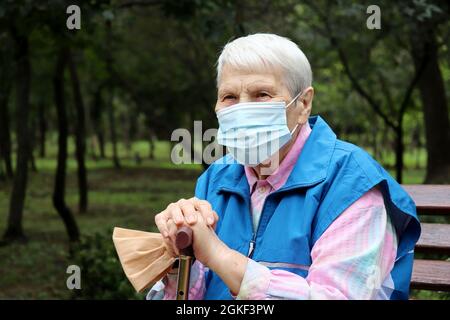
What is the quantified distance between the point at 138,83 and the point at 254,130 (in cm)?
2021

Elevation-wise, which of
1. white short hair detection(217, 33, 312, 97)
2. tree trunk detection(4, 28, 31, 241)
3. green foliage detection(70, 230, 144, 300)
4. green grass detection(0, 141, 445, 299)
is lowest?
green grass detection(0, 141, 445, 299)

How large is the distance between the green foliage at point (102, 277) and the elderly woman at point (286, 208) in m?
3.83

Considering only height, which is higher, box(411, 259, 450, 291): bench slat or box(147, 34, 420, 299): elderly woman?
box(147, 34, 420, 299): elderly woman

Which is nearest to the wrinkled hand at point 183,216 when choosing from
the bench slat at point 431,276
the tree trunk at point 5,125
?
the bench slat at point 431,276

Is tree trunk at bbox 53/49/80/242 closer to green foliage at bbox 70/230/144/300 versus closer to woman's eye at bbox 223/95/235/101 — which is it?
green foliage at bbox 70/230/144/300

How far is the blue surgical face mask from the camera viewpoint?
2240 millimetres

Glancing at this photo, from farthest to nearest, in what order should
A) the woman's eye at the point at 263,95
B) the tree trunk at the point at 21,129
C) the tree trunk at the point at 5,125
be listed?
the tree trunk at the point at 5,125 < the tree trunk at the point at 21,129 < the woman's eye at the point at 263,95

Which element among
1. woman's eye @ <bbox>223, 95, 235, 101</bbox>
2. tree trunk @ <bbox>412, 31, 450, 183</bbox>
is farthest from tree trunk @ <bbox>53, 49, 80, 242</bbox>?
woman's eye @ <bbox>223, 95, 235, 101</bbox>

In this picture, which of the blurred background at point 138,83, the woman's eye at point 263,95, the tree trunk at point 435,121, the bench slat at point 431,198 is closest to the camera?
the woman's eye at point 263,95

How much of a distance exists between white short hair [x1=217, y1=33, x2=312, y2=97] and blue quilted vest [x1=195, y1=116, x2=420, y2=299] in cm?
25

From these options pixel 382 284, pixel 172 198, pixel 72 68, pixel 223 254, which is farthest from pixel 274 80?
pixel 172 198

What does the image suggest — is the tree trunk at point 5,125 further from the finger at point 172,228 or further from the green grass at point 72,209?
the finger at point 172,228

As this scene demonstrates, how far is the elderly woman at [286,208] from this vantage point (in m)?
2.01

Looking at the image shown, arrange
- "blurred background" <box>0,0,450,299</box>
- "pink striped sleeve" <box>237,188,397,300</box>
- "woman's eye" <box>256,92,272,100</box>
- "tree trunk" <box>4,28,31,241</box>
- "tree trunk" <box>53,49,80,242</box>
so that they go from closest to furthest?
"pink striped sleeve" <box>237,188,397,300</box> < "woman's eye" <box>256,92,272,100</box> < "blurred background" <box>0,0,450,299</box> < "tree trunk" <box>53,49,80,242</box> < "tree trunk" <box>4,28,31,241</box>
